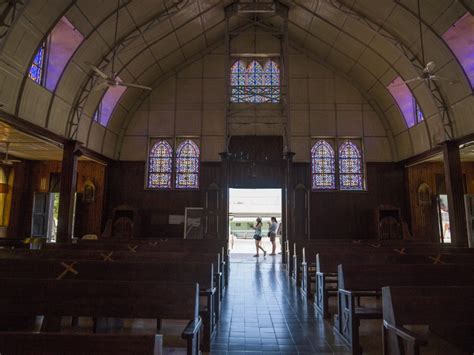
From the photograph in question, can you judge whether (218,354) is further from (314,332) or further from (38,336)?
(38,336)

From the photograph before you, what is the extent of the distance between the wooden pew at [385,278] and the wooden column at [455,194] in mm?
7264

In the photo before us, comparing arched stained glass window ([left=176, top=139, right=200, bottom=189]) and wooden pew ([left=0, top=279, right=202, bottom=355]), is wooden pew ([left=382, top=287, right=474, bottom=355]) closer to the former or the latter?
wooden pew ([left=0, top=279, right=202, bottom=355])

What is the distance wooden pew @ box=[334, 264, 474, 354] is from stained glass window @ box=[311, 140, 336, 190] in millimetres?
10452

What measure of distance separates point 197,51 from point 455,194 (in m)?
11.9

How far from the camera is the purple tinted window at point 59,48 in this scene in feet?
30.7

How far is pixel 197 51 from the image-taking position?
14.8 meters

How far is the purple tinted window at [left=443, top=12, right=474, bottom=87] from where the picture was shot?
8.77 meters

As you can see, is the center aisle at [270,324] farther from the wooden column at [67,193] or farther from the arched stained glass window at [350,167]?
the arched stained glass window at [350,167]

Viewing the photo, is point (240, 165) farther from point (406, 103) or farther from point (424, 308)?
point (424, 308)

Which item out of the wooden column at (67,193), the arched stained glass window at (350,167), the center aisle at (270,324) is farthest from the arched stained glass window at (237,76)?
the center aisle at (270,324)

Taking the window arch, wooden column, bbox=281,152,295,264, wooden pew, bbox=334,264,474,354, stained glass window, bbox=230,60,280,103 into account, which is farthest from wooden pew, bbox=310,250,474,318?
stained glass window, bbox=230,60,280,103

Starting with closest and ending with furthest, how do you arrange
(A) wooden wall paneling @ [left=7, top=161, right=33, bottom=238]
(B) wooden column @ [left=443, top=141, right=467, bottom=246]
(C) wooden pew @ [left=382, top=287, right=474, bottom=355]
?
(C) wooden pew @ [left=382, top=287, right=474, bottom=355], (B) wooden column @ [left=443, top=141, right=467, bottom=246], (A) wooden wall paneling @ [left=7, top=161, right=33, bottom=238]

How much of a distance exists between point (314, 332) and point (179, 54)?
1291cm

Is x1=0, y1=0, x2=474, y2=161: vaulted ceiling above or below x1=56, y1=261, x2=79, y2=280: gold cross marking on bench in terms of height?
above
